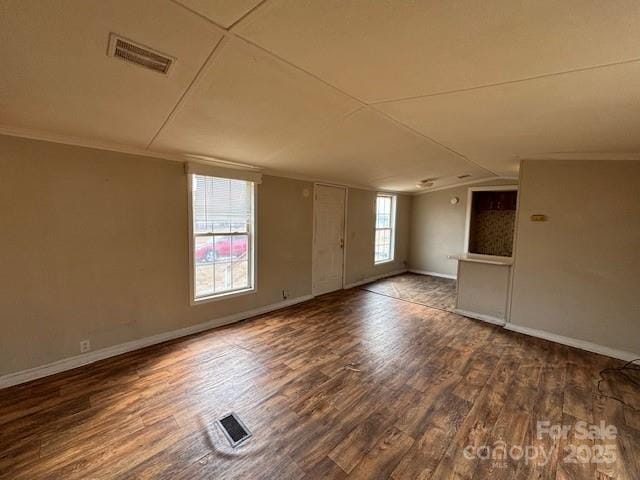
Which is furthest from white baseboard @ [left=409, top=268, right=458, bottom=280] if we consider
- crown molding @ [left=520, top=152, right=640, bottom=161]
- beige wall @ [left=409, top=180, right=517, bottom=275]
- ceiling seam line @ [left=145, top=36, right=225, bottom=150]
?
ceiling seam line @ [left=145, top=36, right=225, bottom=150]

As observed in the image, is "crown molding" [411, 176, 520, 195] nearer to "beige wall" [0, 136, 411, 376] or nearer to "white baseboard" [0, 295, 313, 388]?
"white baseboard" [0, 295, 313, 388]

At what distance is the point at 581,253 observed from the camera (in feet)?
10.7

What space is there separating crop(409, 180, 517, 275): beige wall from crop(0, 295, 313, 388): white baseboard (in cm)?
474

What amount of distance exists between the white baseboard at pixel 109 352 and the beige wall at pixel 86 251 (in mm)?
Answer: 51

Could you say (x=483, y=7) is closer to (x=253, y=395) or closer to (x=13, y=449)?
(x=253, y=395)

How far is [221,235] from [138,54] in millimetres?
2349

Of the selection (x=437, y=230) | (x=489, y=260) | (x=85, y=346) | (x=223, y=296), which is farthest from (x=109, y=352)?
(x=437, y=230)

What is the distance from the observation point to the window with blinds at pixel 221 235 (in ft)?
11.2

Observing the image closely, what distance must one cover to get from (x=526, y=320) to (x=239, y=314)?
12.7ft

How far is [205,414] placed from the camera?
2.03 m

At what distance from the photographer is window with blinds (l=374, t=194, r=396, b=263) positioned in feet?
21.5

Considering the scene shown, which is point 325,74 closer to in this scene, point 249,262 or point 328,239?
point 249,262

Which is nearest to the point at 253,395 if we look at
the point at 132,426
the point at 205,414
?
the point at 205,414

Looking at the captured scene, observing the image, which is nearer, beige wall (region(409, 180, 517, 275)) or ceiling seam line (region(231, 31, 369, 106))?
ceiling seam line (region(231, 31, 369, 106))
